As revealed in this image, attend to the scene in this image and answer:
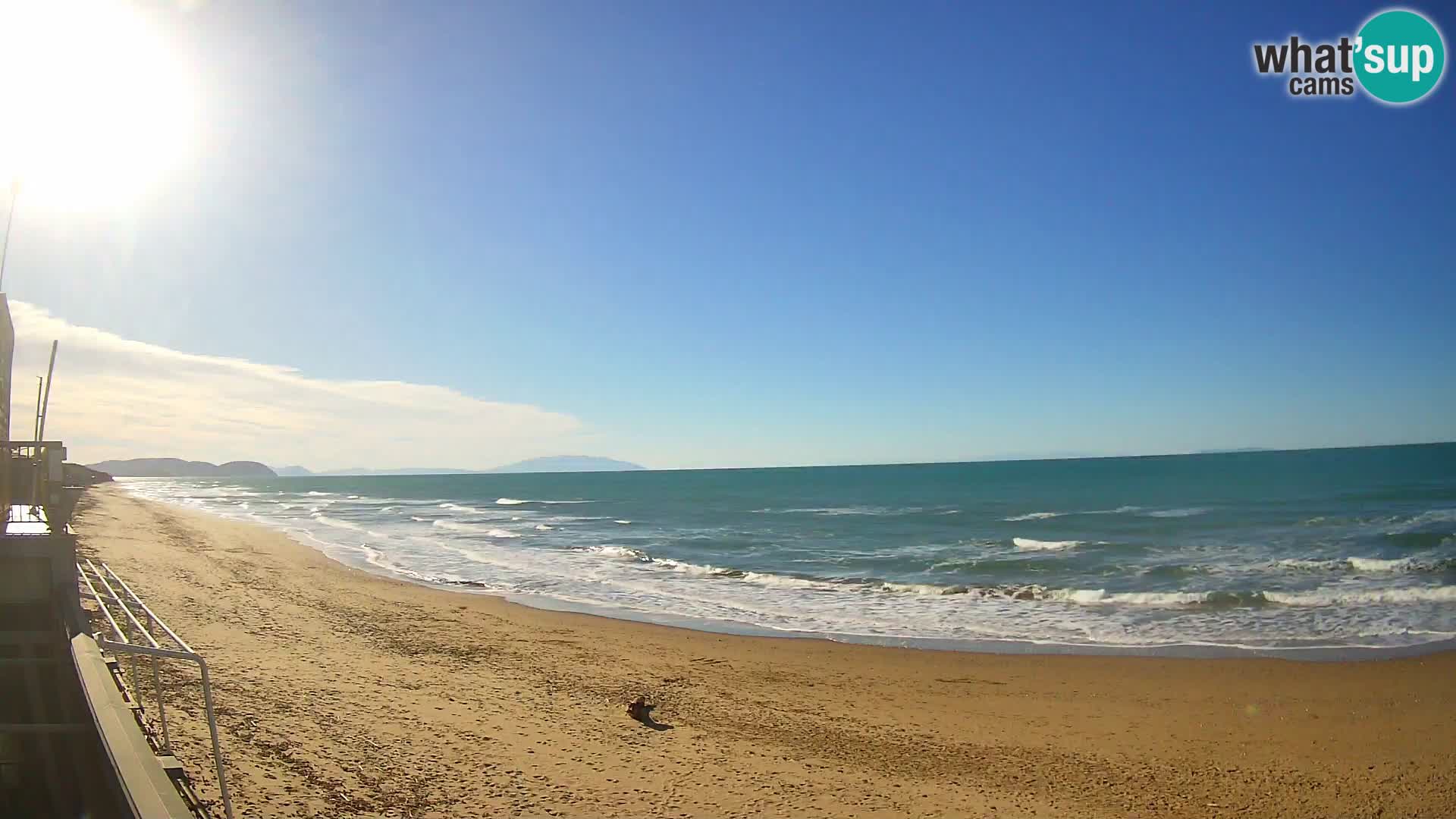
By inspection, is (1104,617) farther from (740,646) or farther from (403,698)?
(403,698)

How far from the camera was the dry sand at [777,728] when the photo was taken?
7098 mm

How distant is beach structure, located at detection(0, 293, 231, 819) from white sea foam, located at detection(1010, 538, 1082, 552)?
81.7ft

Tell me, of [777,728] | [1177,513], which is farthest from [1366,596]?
[1177,513]

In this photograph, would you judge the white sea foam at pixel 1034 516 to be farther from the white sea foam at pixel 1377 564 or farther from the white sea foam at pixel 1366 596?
the white sea foam at pixel 1366 596

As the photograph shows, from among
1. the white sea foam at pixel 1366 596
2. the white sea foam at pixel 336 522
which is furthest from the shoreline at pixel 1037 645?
the white sea foam at pixel 336 522

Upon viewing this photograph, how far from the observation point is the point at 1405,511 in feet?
115

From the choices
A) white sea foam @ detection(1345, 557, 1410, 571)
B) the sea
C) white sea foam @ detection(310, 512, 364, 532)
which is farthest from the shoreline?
white sea foam @ detection(310, 512, 364, 532)

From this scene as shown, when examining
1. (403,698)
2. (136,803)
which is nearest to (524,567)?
(403,698)

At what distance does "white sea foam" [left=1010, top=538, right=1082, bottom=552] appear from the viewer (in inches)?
1089

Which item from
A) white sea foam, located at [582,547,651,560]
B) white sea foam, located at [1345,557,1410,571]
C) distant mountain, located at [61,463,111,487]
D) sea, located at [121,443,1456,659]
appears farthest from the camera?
distant mountain, located at [61,463,111,487]

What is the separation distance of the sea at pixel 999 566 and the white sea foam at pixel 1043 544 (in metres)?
0.21

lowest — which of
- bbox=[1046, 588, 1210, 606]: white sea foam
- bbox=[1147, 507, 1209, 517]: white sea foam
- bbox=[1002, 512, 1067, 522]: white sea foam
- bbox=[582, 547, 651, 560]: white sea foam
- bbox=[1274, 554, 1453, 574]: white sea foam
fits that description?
bbox=[582, 547, 651, 560]: white sea foam

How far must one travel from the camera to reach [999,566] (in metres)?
23.4

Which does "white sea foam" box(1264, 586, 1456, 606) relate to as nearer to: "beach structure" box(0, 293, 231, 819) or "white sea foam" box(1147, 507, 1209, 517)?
"beach structure" box(0, 293, 231, 819)
